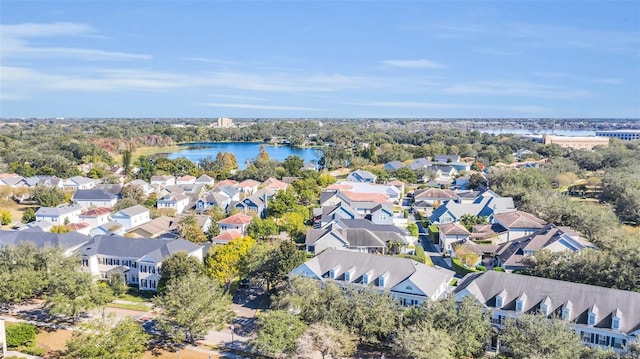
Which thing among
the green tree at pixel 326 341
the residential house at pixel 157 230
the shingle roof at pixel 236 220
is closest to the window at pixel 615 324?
the green tree at pixel 326 341

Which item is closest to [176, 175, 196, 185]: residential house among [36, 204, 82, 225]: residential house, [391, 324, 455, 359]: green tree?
[36, 204, 82, 225]: residential house

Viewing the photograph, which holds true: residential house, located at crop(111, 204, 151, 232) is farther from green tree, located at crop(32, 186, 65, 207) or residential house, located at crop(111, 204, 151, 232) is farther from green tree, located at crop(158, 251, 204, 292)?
green tree, located at crop(158, 251, 204, 292)

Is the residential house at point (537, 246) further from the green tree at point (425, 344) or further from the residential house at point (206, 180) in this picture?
the residential house at point (206, 180)

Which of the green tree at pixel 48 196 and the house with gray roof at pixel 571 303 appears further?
the green tree at pixel 48 196

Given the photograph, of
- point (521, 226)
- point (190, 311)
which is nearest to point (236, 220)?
point (190, 311)

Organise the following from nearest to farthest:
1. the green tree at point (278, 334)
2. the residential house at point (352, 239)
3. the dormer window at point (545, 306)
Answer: the green tree at point (278, 334) < the dormer window at point (545, 306) < the residential house at point (352, 239)

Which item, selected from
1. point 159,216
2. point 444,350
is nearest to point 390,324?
point 444,350
